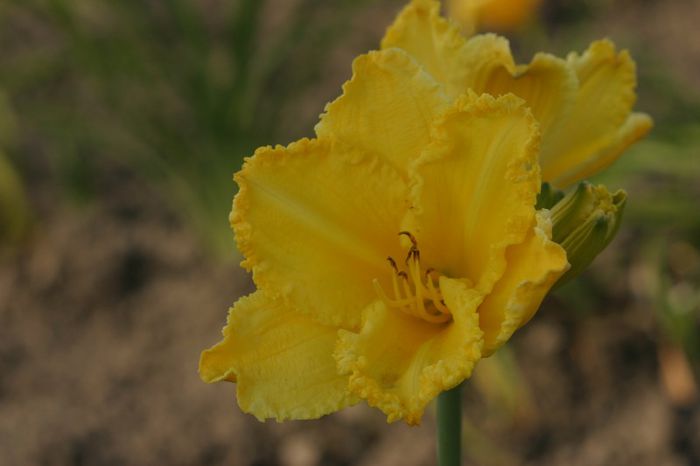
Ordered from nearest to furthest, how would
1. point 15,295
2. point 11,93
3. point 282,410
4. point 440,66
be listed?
point 282,410 → point 440,66 → point 15,295 → point 11,93

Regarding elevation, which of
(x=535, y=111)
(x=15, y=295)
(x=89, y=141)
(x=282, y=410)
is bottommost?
(x=282, y=410)

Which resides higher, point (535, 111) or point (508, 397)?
point (508, 397)

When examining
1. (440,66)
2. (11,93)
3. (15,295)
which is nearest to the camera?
(440,66)

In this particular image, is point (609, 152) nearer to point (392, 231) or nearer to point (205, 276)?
point (392, 231)

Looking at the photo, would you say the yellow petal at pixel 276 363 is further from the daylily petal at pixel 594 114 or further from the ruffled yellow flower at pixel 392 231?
the daylily petal at pixel 594 114

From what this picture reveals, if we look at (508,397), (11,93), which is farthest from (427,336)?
(11,93)

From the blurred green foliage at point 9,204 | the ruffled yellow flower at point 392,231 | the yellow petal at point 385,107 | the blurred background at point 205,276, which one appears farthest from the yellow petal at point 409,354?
the blurred green foliage at point 9,204

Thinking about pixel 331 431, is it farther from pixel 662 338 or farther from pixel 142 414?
pixel 662 338

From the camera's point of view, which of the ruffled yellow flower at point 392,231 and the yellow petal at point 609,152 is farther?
the yellow petal at point 609,152
